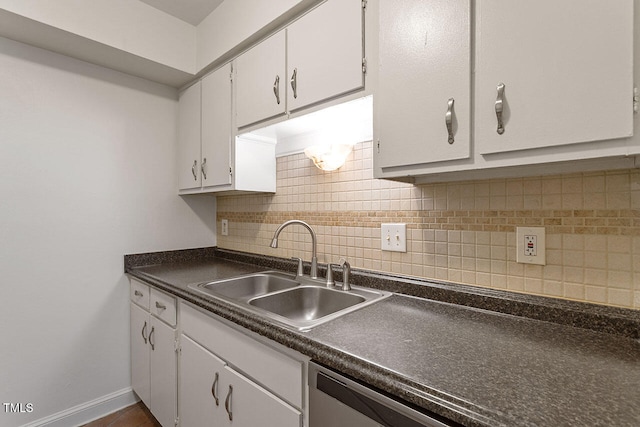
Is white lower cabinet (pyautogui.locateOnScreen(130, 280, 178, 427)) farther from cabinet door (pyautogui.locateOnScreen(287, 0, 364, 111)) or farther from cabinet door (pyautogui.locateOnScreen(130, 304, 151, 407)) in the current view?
cabinet door (pyautogui.locateOnScreen(287, 0, 364, 111))

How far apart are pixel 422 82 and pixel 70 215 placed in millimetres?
2029

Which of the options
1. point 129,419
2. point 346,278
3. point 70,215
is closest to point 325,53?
point 346,278

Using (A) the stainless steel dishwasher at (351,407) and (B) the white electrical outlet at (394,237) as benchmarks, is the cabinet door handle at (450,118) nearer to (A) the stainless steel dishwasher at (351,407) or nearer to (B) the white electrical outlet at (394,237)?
(B) the white electrical outlet at (394,237)

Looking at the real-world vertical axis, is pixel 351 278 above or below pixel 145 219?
below

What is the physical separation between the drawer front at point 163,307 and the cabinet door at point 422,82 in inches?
48.5

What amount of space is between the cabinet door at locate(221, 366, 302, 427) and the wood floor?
3.50 feet

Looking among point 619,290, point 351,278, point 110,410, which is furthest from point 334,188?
point 110,410

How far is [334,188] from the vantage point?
161cm

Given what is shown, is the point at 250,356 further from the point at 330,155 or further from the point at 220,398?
the point at 330,155

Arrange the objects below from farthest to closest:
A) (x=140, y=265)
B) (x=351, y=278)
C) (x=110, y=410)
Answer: (x=140, y=265) → (x=110, y=410) → (x=351, y=278)

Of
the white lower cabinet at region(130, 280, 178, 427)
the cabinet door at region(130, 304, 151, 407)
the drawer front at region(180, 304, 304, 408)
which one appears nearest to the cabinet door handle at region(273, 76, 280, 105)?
the drawer front at region(180, 304, 304, 408)

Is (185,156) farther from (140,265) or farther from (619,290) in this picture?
(619,290)

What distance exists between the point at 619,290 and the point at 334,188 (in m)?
1.14

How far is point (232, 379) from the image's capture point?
3.68 feet
